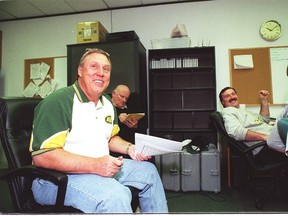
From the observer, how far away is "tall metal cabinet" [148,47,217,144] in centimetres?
253

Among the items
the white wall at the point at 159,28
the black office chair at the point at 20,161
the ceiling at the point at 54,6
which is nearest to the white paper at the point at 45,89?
the white wall at the point at 159,28

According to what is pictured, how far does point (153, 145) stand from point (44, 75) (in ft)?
7.85

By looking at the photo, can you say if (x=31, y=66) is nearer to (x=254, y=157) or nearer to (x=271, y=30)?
(x=254, y=157)

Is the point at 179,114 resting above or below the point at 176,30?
below

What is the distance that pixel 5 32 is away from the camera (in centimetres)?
294

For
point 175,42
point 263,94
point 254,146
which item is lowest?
point 254,146

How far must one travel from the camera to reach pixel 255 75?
2.53 metres

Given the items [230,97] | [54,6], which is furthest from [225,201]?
[54,6]

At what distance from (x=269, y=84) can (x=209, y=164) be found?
3.92 feet

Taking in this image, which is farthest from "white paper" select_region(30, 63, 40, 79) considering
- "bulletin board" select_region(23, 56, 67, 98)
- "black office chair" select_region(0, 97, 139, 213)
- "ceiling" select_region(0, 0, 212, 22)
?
"black office chair" select_region(0, 97, 139, 213)

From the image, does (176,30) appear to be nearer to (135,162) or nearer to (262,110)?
(262,110)

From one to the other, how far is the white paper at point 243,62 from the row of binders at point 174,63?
0.47 metres

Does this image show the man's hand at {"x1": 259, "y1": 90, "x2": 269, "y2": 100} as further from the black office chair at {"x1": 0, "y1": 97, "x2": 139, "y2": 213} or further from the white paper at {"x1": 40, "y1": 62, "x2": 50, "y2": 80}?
the white paper at {"x1": 40, "y1": 62, "x2": 50, "y2": 80}

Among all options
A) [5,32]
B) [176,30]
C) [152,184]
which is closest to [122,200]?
[152,184]
